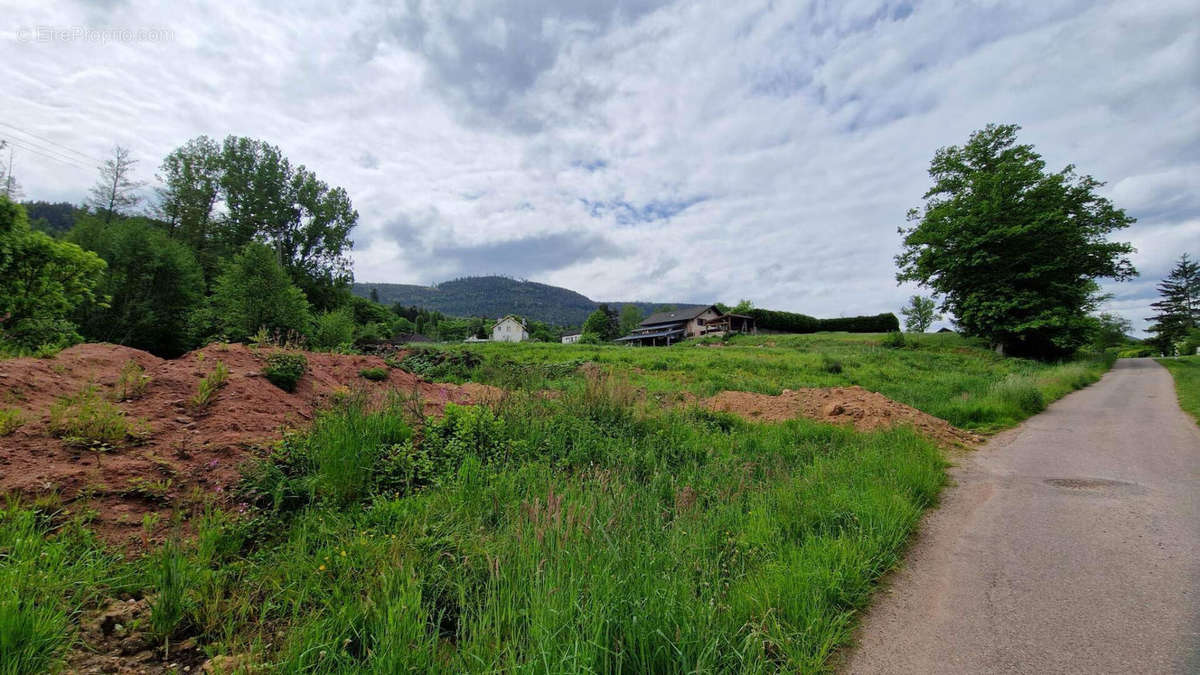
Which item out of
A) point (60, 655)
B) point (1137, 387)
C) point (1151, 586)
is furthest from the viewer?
point (1137, 387)

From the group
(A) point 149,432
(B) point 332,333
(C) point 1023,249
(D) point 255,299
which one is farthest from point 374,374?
(C) point 1023,249

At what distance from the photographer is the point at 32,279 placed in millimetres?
12445

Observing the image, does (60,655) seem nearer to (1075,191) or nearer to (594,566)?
(594,566)

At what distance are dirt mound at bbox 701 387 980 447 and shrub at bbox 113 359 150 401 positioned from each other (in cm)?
925

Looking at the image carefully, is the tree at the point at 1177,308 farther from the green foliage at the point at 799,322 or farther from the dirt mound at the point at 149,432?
the dirt mound at the point at 149,432

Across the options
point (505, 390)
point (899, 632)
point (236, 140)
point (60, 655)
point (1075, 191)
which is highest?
point (236, 140)

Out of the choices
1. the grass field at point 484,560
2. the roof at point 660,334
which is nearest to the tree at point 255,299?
the grass field at point 484,560

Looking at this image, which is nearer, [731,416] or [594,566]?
[594,566]

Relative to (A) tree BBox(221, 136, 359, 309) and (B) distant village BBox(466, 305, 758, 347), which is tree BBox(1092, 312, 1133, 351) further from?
(A) tree BBox(221, 136, 359, 309)

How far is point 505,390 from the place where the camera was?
745 centimetres

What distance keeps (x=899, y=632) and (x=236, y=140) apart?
182 ft

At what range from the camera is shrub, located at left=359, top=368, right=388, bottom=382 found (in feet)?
27.7

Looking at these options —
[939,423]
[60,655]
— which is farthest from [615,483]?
[939,423]

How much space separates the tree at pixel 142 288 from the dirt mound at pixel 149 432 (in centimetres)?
2862
